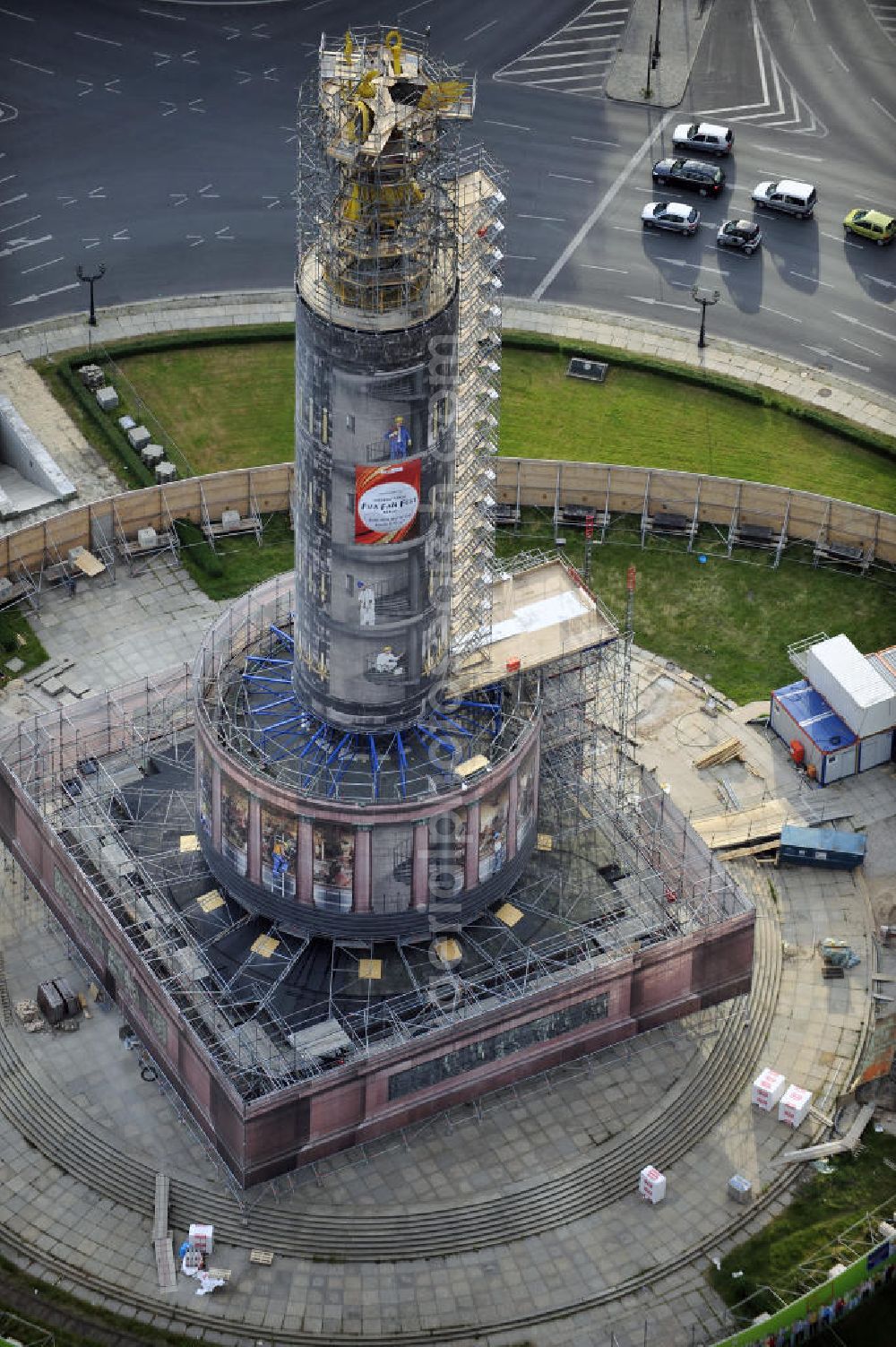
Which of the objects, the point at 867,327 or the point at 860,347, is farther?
the point at 867,327

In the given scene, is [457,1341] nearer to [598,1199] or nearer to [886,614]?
[598,1199]

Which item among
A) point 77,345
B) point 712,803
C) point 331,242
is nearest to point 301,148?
point 331,242

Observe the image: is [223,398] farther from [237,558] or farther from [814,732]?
[814,732]

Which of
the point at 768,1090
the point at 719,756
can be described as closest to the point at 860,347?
the point at 719,756

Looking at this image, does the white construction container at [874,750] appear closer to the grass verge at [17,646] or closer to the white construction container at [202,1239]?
the white construction container at [202,1239]

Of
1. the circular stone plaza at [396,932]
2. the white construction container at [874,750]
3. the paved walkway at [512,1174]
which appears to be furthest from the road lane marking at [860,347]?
the circular stone plaza at [396,932]

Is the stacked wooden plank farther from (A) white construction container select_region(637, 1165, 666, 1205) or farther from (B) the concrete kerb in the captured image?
(B) the concrete kerb

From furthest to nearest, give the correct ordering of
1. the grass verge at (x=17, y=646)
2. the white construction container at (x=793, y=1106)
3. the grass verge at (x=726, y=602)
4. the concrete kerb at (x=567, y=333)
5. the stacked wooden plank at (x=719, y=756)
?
the concrete kerb at (x=567, y=333), the grass verge at (x=726, y=602), the grass verge at (x=17, y=646), the stacked wooden plank at (x=719, y=756), the white construction container at (x=793, y=1106)

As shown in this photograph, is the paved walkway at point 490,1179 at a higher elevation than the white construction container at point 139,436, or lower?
lower
